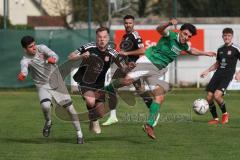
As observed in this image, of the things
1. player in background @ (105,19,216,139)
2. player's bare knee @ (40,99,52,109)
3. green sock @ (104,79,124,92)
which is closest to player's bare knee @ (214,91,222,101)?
green sock @ (104,79,124,92)

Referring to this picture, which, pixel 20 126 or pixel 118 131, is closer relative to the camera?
pixel 118 131

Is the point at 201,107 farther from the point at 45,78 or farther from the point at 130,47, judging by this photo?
the point at 45,78

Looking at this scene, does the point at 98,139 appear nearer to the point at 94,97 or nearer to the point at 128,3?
the point at 94,97

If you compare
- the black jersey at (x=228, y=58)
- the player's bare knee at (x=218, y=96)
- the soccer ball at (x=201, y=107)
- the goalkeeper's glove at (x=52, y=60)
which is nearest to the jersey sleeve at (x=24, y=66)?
the goalkeeper's glove at (x=52, y=60)

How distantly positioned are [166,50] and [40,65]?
2312 millimetres

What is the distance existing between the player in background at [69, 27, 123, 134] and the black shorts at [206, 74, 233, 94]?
3.44 m

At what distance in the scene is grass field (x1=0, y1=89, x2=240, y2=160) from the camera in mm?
10453

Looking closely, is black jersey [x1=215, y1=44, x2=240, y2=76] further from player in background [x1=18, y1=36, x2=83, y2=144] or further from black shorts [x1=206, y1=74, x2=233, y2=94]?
player in background [x1=18, y1=36, x2=83, y2=144]

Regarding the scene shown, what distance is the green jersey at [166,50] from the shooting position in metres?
12.3

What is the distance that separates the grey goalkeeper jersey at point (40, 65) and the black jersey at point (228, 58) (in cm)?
502

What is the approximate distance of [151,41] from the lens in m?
29.7

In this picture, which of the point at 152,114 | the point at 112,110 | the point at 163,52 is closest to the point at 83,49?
the point at 163,52

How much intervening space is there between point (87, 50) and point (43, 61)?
0.95 meters

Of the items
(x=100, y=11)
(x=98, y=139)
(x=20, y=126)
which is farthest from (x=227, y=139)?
(x=100, y=11)
